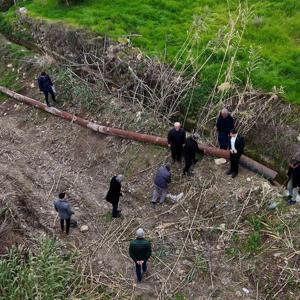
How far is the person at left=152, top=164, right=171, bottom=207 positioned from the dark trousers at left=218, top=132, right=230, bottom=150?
1642 millimetres

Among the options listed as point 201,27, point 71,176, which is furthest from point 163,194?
point 201,27

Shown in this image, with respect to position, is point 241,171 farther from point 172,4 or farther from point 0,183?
point 172,4

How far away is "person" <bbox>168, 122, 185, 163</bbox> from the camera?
11.4m

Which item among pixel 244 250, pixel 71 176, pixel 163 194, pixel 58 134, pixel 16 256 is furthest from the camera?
pixel 58 134

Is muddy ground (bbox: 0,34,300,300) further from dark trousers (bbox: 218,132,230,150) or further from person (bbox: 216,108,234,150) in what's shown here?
person (bbox: 216,108,234,150)

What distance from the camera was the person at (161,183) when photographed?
35.6 feet

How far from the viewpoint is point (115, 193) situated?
1070 centimetres

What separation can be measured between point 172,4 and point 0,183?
8.67m

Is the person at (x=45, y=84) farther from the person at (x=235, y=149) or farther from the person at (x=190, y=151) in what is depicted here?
the person at (x=235, y=149)

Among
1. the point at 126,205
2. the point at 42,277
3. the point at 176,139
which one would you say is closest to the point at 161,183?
the point at 176,139

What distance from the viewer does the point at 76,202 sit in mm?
12016

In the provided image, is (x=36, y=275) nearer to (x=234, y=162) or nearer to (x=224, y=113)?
(x=234, y=162)

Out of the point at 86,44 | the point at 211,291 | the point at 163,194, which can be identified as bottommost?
the point at 211,291

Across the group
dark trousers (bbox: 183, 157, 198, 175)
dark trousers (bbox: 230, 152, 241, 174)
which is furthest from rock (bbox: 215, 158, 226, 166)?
dark trousers (bbox: 183, 157, 198, 175)
